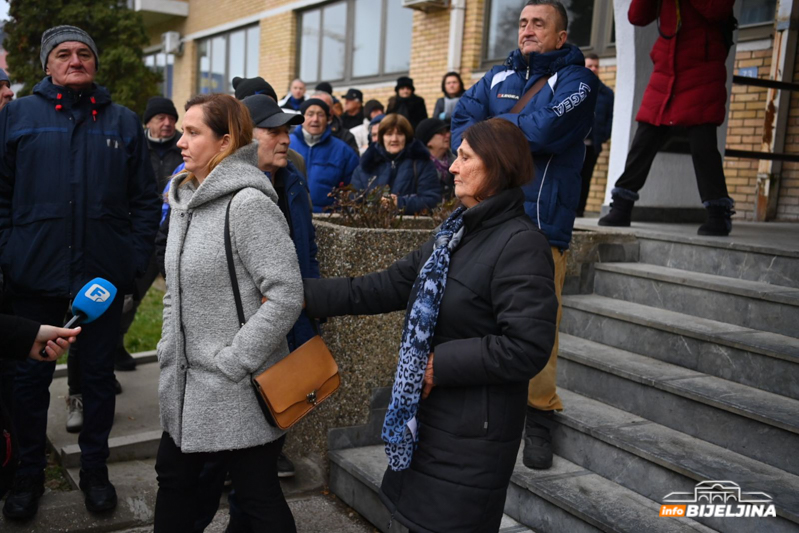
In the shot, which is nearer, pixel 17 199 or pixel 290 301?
pixel 290 301

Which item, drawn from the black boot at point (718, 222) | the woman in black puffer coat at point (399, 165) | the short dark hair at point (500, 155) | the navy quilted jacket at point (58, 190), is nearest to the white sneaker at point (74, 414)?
the navy quilted jacket at point (58, 190)

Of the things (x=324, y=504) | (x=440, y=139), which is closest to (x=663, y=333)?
(x=324, y=504)

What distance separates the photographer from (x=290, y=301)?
2746 mm

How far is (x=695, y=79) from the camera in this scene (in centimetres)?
565

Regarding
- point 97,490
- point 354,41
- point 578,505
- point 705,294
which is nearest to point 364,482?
point 578,505

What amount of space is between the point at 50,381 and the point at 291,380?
1.68 meters

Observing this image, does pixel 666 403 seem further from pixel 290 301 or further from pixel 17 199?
pixel 17 199

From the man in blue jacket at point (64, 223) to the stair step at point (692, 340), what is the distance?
279 centimetres

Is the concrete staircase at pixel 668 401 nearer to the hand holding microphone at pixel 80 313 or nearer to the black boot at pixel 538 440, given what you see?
the black boot at pixel 538 440

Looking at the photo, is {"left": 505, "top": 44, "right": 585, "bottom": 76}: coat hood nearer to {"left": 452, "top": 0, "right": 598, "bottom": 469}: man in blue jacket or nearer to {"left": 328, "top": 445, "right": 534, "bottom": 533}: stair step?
{"left": 452, "top": 0, "right": 598, "bottom": 469}: man in blue jacket

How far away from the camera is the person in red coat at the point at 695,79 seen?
5.62 metres

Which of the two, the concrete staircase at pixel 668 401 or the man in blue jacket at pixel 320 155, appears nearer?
the concrete staircase at pixel 668 401

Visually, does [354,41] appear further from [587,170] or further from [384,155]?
[384,155]

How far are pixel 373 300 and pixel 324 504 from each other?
1693 mm
